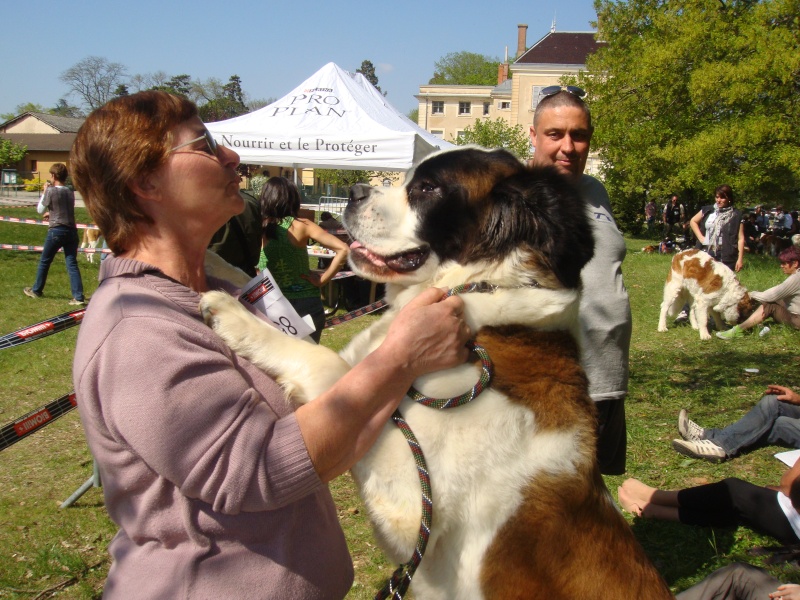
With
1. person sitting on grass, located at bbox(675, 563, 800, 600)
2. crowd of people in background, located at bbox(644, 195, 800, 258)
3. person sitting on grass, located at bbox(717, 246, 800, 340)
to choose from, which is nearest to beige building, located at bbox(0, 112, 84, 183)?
crowd of people in background, located at bbox(644, 195, 800, 258)

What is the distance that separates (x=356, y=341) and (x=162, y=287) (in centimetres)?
75

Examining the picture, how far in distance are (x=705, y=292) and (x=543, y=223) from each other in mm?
10079

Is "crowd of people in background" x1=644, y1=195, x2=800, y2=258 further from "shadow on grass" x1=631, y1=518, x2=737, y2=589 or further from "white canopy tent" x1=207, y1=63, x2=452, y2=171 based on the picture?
"shadow on grass" x1=631, y1=518, x2=737, y2=589

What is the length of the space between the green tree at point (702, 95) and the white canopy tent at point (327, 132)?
11576 mm

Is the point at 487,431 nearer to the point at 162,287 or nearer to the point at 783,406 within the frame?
the point at 162,287

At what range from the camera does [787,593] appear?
311 centimetres

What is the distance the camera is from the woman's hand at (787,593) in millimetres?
3080

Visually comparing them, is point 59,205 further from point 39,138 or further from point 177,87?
point 39,138

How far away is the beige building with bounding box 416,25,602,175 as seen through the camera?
61.8 metres

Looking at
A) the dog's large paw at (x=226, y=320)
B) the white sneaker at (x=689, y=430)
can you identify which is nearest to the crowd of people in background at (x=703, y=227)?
the white sneaker at (x=689, y=430)

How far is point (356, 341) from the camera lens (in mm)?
2207

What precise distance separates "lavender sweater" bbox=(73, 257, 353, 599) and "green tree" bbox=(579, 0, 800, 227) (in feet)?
65.1

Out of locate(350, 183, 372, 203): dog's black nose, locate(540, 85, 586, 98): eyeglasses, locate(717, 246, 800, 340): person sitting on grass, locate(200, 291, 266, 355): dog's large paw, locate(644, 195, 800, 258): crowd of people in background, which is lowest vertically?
locate(644, 195, 800, 258): crowd of people in background

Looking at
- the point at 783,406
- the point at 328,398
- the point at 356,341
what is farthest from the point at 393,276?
the point at 783,406
